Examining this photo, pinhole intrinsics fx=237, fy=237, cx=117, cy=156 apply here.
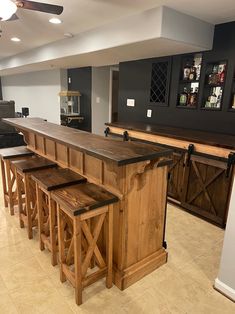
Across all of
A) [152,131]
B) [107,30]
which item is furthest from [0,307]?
[107,30]

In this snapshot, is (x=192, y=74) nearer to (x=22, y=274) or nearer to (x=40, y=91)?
(x=22, y=274)

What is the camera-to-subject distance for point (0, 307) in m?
1.68

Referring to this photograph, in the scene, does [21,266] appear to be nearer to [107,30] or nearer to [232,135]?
[232,135]

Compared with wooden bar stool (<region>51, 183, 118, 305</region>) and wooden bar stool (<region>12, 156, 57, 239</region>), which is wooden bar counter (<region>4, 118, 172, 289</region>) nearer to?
wooden bar stool (<region>51, 183, 118, 305</region>)

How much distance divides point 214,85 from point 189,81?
402 mm

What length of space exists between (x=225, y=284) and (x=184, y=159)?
5.00 ft

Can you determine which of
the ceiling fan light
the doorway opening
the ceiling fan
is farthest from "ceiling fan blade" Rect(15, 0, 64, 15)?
the doorway opening

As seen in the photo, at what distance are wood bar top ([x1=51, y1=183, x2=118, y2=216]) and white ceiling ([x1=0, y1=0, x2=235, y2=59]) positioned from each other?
Answer: 2.03 meters

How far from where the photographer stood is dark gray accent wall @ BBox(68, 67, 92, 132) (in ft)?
19.9

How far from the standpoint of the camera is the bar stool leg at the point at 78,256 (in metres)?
1.57

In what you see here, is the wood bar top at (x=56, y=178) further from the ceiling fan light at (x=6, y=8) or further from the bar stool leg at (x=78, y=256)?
the ceiling fan light at (x=6, y=8)

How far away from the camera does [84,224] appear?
5.33 feet

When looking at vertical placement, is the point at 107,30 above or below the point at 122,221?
above

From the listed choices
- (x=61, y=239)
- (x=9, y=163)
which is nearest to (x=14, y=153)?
(x=9, y=163)
